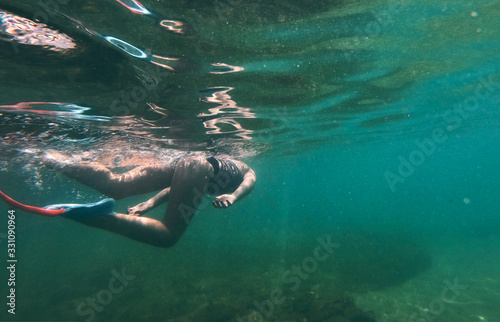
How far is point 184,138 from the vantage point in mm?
15648

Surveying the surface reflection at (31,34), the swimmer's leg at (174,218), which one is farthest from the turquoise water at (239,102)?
the swimmer's leg at (174,218)

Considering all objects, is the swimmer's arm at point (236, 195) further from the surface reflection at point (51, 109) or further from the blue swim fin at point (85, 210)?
the surface reflection at point (51, 109)

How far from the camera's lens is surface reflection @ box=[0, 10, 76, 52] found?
17.9ft

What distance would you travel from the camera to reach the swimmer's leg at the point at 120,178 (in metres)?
7.12

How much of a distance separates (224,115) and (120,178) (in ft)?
23.2

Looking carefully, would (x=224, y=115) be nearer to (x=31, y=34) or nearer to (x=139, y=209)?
(x=139, y=209)

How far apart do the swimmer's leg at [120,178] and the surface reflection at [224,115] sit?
4428mm

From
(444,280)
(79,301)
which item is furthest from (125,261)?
(444,280)

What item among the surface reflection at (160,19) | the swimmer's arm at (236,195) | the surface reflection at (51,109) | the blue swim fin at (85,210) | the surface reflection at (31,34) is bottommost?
the surface reflection at (51,109)

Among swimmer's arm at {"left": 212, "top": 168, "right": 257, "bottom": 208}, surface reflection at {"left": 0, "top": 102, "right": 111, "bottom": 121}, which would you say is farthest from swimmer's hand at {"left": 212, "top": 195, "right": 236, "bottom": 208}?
surface reflection at {"left": 0, "top": 102, "right": 111, "bottom": 121}

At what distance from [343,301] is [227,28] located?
11.7 meters

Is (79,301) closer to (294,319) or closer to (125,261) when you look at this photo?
(125,261)

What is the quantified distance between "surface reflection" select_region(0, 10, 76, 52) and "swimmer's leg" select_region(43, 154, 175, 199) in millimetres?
3114

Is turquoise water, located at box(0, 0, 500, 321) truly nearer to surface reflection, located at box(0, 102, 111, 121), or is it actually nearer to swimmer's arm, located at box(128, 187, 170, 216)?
surface reflection, located at box(0, 102, 111, 121)
